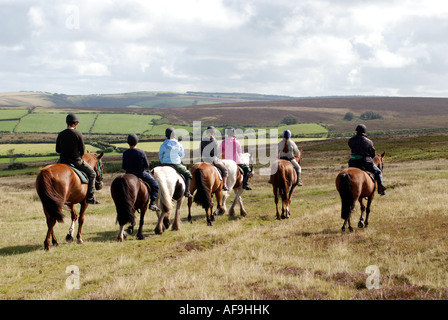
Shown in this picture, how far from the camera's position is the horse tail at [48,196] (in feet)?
40.3

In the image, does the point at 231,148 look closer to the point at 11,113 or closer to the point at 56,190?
the point at 56,190

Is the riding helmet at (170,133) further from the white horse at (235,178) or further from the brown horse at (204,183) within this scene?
the white horse at (235,178)

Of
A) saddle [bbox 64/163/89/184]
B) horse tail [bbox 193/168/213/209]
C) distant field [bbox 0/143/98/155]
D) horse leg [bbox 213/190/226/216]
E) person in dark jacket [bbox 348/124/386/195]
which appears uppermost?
person in dark jacket [bbox 348/124/386/195]

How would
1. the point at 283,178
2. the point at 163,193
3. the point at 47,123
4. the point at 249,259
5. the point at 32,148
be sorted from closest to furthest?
the point at 249,259
the point at 163,193
the point at 283,178
the point at 32,148
the point at 47,123

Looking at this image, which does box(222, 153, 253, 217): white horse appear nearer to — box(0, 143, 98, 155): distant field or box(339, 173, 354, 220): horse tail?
box(339, 173, 354, 220): horse tail

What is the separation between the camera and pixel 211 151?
59.4 feet

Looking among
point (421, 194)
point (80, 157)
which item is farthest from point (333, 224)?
point (80, 157)

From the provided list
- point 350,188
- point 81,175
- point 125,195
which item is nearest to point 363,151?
point 350,188

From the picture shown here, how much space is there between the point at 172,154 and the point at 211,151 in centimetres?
255

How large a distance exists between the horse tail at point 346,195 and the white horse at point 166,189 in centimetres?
576

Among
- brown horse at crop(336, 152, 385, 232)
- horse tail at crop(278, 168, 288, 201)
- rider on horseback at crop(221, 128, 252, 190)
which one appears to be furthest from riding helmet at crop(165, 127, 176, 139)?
brown horse at crop(336, 152, 385, 232)

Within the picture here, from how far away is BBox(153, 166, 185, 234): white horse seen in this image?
1507cm

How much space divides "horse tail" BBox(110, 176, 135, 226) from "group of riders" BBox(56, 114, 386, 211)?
1.01 meters
